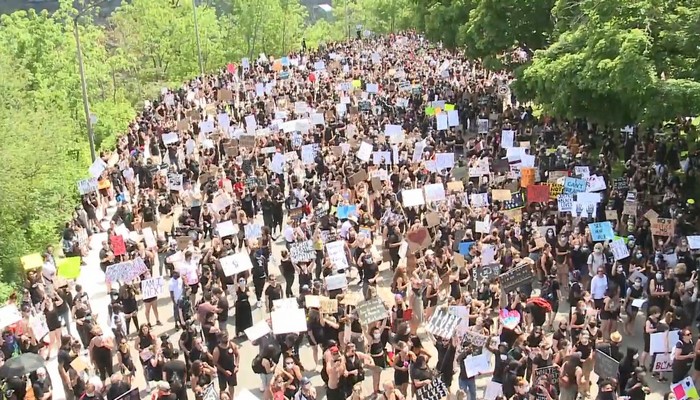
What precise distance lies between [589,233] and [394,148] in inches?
366

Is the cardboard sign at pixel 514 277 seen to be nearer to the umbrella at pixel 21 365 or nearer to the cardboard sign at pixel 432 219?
the cardboard sign at pixel 432 219

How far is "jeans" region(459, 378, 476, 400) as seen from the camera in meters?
12.2

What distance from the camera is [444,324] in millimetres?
12758

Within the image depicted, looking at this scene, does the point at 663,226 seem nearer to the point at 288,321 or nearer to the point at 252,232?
the point at 288,321

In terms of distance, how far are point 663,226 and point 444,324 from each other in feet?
22.5

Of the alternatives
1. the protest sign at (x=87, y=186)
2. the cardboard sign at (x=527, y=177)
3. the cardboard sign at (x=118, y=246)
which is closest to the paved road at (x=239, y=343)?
the cardboard sign at (x=118, y=246)

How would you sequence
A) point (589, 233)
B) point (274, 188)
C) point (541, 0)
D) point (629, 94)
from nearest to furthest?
1. point (589, 233)
2. point (629, 94)
3. point (274, 188)
4. point (541, 0)

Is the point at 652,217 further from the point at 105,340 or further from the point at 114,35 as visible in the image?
the point at 114,35

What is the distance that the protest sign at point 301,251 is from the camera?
16.9 m

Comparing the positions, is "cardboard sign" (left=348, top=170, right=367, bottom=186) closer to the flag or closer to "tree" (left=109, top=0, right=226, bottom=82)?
the flag

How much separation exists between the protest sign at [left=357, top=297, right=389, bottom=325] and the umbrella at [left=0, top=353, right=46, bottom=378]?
5.08m

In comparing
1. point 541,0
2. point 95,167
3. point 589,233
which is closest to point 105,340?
point 589,233

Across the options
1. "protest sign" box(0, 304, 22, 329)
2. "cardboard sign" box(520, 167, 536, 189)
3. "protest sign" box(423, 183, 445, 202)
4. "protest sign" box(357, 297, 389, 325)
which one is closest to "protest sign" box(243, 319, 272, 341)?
"protest sign" box(357, 297, 389, 325)

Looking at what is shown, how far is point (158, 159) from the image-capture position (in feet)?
91.9
